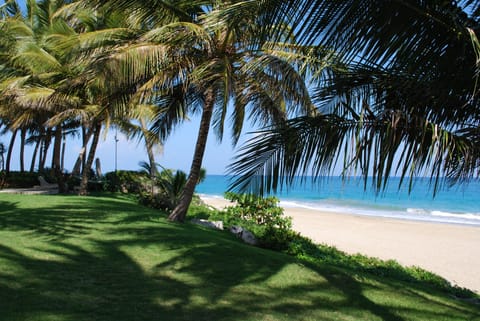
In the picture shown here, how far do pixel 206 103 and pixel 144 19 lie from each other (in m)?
2.11

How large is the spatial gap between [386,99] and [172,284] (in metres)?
2.86

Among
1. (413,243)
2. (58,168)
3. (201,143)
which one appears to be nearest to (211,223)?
(201,143)

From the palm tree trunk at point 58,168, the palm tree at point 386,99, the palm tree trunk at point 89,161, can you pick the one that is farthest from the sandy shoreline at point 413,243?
the palm tree trunk at point 58,168

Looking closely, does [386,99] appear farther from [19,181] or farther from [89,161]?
[19,181]

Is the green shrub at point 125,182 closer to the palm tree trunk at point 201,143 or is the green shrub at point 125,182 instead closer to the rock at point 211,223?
the rock at point 211,223

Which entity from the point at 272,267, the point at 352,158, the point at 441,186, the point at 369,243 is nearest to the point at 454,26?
the point at 352,158

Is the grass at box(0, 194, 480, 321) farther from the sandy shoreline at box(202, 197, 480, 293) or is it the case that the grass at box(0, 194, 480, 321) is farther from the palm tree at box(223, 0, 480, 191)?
the sandy shoreline at box(202, 197, 480, 293)

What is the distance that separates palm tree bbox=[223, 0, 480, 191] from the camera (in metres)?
2.79

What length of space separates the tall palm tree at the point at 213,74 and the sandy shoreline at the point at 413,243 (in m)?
5.74

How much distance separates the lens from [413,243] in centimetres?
1479

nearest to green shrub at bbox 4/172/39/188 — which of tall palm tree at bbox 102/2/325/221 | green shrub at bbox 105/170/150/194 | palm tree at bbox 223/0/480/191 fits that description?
green shrub at bbox 105/170/150/194

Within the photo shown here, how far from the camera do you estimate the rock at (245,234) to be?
8711 mm

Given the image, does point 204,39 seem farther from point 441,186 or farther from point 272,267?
point 441,186

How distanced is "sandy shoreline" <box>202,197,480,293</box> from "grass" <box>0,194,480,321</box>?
5.39 metres
